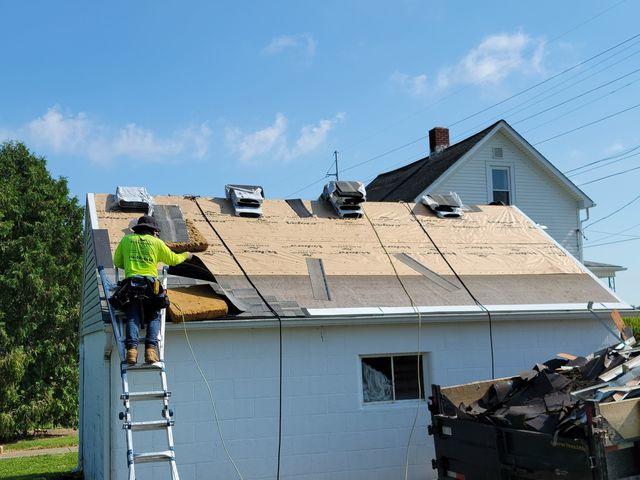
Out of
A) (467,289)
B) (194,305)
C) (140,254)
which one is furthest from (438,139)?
(140,254)

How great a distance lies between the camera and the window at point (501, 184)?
76.2 feet

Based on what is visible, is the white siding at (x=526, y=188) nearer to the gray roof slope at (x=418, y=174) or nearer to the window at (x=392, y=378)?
the gray roof slope at (x=418, y=174)

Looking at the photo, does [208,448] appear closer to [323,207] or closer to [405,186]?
[323,207]

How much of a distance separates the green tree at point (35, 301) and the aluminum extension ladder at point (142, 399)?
600 inches

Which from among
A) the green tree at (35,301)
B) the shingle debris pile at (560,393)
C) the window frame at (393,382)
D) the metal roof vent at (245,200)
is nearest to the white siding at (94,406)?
the metal roof vent at (245,200)

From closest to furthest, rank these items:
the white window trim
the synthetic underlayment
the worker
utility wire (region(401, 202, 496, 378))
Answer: the worker → the synthetic underlayment → utility wire (region(401, 202, 496, 378)) → the white window trim

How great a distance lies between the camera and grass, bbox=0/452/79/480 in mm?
12673

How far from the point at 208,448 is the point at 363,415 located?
2.12 metres

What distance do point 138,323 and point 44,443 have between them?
48.8 feet

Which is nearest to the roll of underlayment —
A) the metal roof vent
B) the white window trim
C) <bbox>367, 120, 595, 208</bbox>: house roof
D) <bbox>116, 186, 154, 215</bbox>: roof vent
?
<bbox>116, 186, 154, 215</bbox>: roof vent

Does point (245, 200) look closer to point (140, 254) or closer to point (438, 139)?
point (140, 254)

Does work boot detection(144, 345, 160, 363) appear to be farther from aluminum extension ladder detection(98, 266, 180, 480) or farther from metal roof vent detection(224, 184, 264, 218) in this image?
metal roof vent detection(224, 184, 264, 218)

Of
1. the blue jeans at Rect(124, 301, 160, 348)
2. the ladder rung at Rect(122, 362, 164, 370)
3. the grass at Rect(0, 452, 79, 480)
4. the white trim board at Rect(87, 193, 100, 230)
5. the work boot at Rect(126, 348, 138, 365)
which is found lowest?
the grass at Rect(0, 452, 79, 480)

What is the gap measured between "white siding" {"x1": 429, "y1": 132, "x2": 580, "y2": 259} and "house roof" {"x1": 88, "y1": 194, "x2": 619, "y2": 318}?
Answer: 986 centimetres
